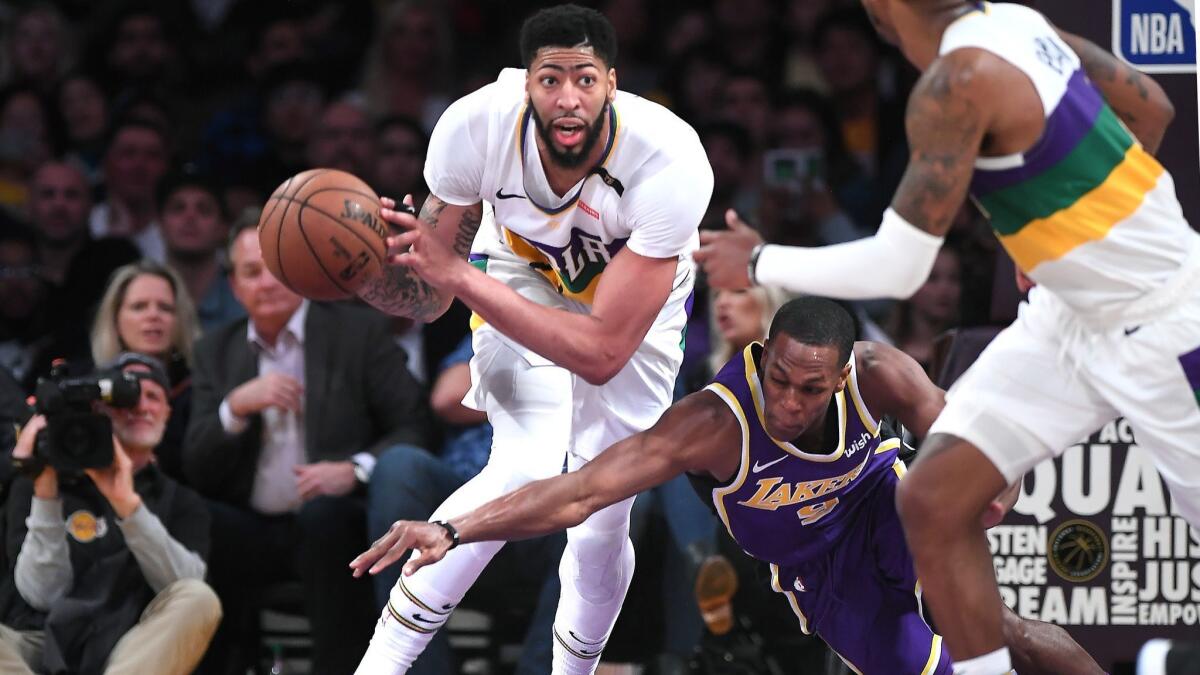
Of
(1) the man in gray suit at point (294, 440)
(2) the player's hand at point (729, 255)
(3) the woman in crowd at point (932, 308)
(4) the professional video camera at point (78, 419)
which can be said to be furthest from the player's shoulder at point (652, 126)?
(3) the woman in crowd at point (932, 308)

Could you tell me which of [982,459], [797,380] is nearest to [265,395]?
[797,380]

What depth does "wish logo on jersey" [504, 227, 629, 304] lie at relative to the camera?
4637 millimetres

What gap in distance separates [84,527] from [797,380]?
2.59 m

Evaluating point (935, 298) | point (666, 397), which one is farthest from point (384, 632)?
point (935, 298)

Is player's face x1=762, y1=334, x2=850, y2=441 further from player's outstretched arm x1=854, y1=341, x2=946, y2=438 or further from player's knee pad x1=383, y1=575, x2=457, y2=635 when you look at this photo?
player's knee pad x1=383, y1=575, x2=457, y2=635

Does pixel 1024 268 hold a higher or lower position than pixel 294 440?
higher

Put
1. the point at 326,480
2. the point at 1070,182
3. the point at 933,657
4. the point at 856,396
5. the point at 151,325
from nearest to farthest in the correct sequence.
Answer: the point at 1070,182 → the point at 856,396 → the point at 933,657 → the point at 326,480 → the point at 151,325

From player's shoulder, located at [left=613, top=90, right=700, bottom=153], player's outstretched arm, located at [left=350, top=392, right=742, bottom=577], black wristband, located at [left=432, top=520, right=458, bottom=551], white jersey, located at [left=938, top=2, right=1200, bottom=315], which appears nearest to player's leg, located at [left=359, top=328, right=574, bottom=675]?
player's outstretched arm, located at [left=350, top=392, right=742, bottom=577]

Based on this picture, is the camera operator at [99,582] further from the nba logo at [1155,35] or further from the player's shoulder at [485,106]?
the nba logo at [1155,35]

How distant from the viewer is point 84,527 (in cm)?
562

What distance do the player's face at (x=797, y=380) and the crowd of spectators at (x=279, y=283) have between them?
27.8 inches

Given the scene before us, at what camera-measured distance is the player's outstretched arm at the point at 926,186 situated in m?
3.58

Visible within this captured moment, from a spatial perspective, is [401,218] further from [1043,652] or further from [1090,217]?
[1043,652]

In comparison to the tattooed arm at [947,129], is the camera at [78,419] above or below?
below
